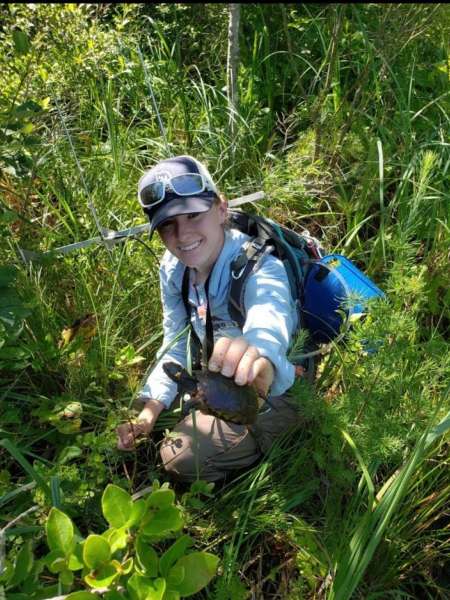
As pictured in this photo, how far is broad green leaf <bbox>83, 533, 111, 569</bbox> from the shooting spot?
1.06 meters

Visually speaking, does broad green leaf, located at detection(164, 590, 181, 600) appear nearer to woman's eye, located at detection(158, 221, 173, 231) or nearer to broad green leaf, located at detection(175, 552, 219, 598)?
broad green leaf, located at detection(175, 552, 219, 598)

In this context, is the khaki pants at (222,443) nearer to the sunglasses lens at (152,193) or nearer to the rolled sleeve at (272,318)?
the rolled sleeve at (272,318)

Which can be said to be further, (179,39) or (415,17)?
(179,39)

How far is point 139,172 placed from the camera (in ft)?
9.13

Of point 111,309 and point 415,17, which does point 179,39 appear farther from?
point 111,309

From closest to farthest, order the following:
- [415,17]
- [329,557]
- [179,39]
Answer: [329,557]
[415,17]
[179,39]

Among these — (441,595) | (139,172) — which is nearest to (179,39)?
(139,172)

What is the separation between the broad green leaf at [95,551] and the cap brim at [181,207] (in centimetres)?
106

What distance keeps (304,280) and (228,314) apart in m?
0.29

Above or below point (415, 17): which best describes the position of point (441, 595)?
below

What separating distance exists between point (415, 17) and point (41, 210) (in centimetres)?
195

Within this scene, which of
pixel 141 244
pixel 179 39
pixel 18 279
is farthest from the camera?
pixel 179 39

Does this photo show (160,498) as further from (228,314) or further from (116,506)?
(228,314)

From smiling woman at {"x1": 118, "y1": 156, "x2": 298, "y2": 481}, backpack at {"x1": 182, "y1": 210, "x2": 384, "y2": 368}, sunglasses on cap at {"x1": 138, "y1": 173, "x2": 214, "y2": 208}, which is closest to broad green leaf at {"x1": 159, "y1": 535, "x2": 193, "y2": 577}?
smiling woman at {"x1": 118, "y1": 156, "x2": 298, "y2": 481}
